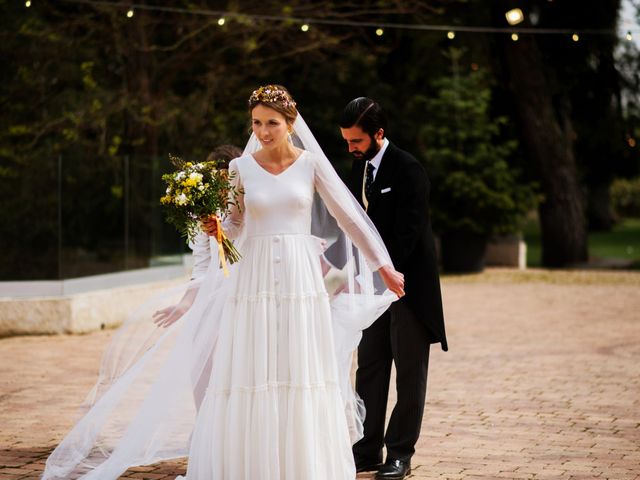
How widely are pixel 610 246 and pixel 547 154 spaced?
38.7 ft

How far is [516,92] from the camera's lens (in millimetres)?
25219

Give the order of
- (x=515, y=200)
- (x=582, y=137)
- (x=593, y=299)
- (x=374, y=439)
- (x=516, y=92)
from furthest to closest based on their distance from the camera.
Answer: (x=582, y=137) < (x=516, y=92) < (x=515, y=200) < (x=593, y=299) < (x=374, y=439)

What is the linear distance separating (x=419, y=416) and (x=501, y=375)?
12.6 feet

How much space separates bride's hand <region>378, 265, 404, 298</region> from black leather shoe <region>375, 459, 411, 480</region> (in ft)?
3.36

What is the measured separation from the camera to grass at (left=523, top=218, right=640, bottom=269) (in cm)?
2716

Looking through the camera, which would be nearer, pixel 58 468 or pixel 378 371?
pixel 58 468

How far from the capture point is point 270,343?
5336 mm

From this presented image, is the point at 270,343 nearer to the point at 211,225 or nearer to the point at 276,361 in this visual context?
the point at 276,361

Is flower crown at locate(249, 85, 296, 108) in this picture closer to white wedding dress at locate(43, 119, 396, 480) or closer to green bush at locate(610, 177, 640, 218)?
white wedding dress at locate(43, 119, 396, 480)

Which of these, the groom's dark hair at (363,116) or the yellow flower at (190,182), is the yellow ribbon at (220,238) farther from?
the groom's dark hair at (363,116)

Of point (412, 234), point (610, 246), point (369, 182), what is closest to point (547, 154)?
point (610, 246)

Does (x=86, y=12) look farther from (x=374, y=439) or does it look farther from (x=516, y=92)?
(x=374, y=439)

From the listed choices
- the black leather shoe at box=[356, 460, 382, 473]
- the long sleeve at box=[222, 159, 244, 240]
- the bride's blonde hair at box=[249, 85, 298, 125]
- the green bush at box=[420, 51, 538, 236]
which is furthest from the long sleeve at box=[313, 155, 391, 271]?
the green bush at box=[420, 51, 538, 236]

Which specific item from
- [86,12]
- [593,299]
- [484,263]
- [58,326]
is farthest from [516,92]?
[58,326]
